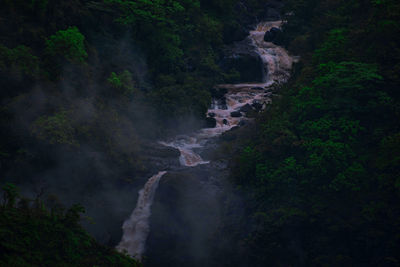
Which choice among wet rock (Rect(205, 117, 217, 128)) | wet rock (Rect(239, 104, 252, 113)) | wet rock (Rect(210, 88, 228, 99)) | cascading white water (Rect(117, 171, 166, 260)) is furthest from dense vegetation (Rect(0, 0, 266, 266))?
wet rock (Rect(239, 104, 252, 113))

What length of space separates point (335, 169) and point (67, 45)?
1432 cm

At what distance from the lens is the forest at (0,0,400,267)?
36.4 ft

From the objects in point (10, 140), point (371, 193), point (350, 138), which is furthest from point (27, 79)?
point (371, 193)

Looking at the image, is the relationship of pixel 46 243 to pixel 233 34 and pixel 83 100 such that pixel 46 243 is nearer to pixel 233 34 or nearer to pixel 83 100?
pixel 83 100

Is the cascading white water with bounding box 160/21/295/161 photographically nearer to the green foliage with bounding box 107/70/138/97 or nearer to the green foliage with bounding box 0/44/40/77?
the green foliage with bounding box 107/70/138/97

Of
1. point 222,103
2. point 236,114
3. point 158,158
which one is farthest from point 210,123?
point 158,158

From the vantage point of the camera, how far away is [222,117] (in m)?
25.2

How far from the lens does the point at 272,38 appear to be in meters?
35.9

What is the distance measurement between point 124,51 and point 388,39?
1670cm

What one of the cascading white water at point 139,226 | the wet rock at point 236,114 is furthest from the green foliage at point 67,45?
the wet rock at point 236,114

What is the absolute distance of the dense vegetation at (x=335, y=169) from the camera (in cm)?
1144

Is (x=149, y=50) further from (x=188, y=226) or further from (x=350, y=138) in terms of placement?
(x=350, y=138)

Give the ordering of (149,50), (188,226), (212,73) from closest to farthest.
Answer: (188,226) → (149,50) → (212,73)

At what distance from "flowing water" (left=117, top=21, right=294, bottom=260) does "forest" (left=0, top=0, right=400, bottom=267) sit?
1.71 ft
